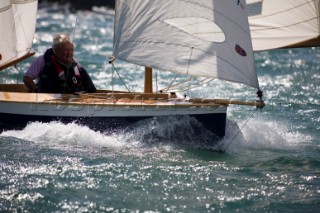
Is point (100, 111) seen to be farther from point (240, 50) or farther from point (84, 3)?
point (84, 3)

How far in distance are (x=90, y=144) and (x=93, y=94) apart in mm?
735

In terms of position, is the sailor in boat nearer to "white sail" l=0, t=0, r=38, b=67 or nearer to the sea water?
the sea water

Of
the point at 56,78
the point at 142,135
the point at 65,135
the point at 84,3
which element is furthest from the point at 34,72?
the point at 84,3

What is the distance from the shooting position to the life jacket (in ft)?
29.2

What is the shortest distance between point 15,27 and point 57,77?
1.30 metres

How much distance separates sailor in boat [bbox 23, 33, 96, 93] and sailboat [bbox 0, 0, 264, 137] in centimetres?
30

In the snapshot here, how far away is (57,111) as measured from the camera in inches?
330

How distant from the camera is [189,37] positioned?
27.7 feet

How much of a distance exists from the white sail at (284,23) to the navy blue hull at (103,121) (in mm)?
1679

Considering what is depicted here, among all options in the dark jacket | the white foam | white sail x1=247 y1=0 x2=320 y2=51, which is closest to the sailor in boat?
the dark jacket

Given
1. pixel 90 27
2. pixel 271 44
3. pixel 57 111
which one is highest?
pixel 90 27

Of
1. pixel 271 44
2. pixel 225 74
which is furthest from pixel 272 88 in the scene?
pixel 225 74

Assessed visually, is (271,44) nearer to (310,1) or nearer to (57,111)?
(310,1)

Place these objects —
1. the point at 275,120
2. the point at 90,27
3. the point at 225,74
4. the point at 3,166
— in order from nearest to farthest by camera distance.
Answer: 1. the point at 3,166
2. the point at 225,74
3. the point at 275,120
4. the point at 90,27
